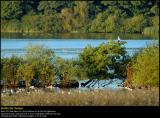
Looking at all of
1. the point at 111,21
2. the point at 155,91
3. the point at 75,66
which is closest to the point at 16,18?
the point at 111,21

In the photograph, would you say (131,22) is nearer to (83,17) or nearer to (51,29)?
(83,17)

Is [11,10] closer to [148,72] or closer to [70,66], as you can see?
[70,66]

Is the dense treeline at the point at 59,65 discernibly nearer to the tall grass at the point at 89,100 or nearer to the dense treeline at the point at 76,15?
the tall grass at the point at 89,100

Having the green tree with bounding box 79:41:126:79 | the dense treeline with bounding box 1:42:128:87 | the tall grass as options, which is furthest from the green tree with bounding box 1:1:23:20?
the tall grass

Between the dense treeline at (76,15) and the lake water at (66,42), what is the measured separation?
720 mm

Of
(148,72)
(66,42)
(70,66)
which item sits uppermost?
(148,72)

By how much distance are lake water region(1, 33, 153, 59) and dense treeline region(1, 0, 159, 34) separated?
2.36ft

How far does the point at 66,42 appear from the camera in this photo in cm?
3047

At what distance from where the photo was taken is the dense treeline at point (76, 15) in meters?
28.8

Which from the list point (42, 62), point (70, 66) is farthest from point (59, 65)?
point (42, 62)

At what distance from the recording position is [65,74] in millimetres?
13648

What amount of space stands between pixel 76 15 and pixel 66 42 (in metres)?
5.66

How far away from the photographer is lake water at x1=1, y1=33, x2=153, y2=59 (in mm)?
19845

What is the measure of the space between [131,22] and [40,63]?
14.7 metres
